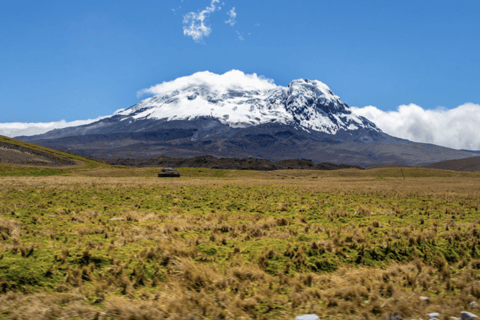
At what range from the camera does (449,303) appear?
6.81 meters

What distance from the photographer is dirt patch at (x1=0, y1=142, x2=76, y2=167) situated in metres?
93.8

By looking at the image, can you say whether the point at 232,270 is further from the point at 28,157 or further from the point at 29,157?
the point at 29,157

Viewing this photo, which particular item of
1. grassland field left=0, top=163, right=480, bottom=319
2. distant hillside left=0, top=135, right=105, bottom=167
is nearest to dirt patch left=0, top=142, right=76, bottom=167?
distant hillside left=0, top=135, right=105, bottom=167

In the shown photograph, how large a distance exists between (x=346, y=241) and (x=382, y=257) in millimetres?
1271

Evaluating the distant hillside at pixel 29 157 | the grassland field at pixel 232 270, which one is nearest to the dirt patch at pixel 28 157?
the distant hillside at pixel 29 157

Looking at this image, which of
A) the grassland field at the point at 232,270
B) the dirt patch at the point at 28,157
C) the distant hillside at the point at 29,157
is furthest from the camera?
the distant hillside at the point at 29,157

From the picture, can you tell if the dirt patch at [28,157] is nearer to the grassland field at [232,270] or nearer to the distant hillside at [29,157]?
the distant hillside at [29,157]

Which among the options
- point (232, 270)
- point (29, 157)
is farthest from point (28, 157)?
point (232, 270)

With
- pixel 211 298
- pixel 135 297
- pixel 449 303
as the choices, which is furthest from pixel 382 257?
pixel 135 297

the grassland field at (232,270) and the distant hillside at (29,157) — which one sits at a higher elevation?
the distant hillside at (29,157)

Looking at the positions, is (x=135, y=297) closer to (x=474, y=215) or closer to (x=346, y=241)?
(x=346, y=241)

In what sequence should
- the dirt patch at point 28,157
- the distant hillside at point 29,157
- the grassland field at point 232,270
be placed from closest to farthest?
the grassland field at point 232,270 → the dirt patch at point 28,157 → the distant hillside at point 29,157

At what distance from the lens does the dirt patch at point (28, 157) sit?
3693 inches

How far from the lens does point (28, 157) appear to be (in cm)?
10119
